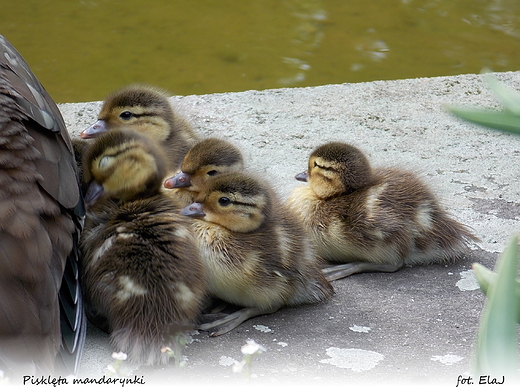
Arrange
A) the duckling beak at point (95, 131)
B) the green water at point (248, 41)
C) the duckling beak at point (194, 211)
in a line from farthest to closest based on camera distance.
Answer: the green water at point (248, 41) → the duckling beak at point (95, 131) → the duckling beak at point (194, 211)

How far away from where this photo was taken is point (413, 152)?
12.3 ft

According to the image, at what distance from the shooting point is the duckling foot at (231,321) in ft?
8.09

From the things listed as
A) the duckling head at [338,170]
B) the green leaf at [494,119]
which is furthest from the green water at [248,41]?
the green leaf at [494,119]

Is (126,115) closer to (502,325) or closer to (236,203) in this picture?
(236,203)

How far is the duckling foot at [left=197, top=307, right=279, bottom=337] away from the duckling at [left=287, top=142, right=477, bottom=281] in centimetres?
39

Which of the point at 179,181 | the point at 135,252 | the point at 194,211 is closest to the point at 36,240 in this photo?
the point at 135,252

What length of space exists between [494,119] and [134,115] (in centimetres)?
223

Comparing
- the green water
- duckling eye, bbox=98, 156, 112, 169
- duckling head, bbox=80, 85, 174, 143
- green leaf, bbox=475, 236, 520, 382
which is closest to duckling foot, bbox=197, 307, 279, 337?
duckling eye, bbox=98, 156, 112, 169

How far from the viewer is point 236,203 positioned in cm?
254

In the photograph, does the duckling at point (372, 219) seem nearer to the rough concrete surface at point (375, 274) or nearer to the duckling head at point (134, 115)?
the rough concrete surface at point (375, 274)

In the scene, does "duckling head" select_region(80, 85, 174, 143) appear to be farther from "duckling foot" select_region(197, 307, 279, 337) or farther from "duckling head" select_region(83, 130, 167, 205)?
"duckling foot" select_region(197, 307, 279, 337)

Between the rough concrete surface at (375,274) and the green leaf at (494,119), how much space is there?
1180 mm

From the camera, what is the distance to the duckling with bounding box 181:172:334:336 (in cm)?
251

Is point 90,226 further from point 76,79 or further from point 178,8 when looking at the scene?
point 178,8
